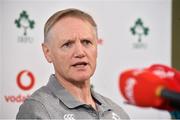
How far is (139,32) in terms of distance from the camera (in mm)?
2303

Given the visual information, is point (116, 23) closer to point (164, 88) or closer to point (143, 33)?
point (143, 33)

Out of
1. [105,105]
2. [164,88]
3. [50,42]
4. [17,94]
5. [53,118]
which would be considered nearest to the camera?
[164,88]

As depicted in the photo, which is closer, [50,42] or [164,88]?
[164,88]

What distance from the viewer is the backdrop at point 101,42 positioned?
7.30ft

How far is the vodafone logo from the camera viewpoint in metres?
2.22

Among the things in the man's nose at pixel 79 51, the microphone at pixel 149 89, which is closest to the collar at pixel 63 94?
the man's nose at pixel 79 51

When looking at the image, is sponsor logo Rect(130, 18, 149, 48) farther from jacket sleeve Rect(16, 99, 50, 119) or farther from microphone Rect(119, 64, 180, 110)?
microphone Rect(119, 64, 180, 110)

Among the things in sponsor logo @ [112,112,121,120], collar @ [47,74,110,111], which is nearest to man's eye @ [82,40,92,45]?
collar @ [47,74,110,111]

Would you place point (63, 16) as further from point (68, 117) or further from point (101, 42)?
point (101, 42)

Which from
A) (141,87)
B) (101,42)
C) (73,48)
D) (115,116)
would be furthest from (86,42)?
(101,42)

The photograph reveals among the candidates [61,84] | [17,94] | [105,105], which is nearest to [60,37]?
[61,84]

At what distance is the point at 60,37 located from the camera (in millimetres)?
1178

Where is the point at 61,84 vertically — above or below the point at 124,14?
below

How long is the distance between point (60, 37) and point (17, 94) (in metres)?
1.12
